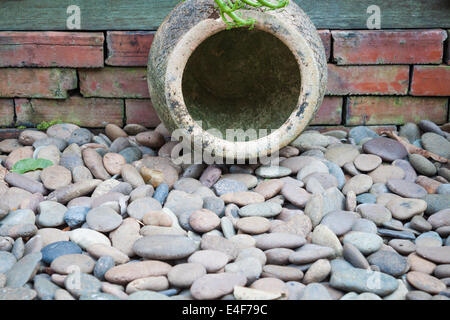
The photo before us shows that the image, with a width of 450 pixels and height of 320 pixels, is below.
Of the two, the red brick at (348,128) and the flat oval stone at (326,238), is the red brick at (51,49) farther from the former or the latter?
the flat oval stone at (326,238)

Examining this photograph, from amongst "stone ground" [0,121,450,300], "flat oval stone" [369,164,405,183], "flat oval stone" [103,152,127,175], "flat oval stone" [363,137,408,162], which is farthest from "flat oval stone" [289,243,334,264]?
"flat oval stone" [103,152,127,175]

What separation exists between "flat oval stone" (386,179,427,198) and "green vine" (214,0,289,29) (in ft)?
2.80

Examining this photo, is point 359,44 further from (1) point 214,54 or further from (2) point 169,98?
(2) point 169,98

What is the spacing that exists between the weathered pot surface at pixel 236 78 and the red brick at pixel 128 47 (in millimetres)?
261

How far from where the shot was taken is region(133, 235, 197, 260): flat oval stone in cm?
160

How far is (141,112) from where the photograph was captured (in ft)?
9.04

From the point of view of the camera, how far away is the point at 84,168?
7.30 feet

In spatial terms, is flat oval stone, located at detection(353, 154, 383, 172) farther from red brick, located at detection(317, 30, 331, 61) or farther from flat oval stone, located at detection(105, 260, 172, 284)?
flat oval stone, located at detection(105, 260, 172, 284)

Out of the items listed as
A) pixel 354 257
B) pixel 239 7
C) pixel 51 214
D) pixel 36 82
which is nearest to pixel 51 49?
pixel 36 82

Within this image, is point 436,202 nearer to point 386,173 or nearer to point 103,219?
point 386,173

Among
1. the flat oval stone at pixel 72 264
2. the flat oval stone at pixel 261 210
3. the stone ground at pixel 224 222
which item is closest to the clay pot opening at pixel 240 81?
the stone ground at pixel 224 222

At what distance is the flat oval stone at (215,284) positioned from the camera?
4.70 ft

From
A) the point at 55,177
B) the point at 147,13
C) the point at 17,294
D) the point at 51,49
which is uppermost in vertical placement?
the point at 147,13

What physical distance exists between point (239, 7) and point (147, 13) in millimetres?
892
